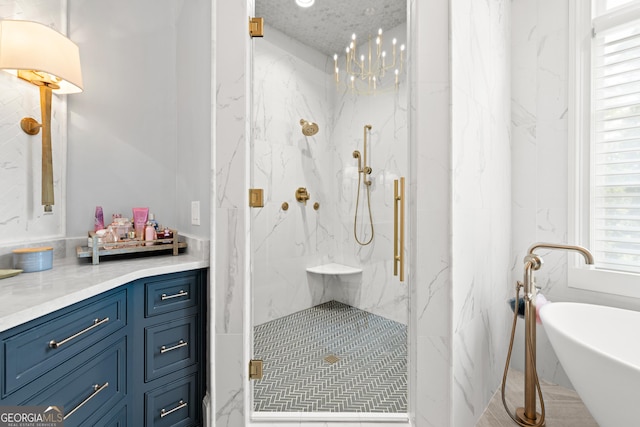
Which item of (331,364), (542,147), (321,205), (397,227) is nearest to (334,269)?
(321,205)

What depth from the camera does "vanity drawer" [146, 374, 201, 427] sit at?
1406mm

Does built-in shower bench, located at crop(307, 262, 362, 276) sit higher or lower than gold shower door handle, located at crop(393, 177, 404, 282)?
lower

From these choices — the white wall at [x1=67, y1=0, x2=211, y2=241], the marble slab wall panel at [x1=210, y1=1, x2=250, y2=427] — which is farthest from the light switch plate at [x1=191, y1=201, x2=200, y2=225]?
the marble slab wall panel at [x1=210, y1=1, x2=250, y2=427]

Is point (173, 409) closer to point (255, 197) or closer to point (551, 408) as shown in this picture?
point (255, 197)

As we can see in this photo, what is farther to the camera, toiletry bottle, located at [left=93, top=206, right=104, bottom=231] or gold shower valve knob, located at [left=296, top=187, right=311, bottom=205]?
gold shower valve knob, located at [left=296, top=187, right=311, bottom=205]

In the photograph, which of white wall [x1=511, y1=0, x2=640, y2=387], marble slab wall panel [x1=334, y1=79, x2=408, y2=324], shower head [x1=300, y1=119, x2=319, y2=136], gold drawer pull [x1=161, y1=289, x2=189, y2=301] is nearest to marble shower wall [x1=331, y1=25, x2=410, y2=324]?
marble slab wall panel [x1=334, y1=79, x2=408, y2=324]

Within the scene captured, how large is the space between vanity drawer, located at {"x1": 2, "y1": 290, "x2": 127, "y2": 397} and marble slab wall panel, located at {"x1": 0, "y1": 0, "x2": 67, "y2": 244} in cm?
71

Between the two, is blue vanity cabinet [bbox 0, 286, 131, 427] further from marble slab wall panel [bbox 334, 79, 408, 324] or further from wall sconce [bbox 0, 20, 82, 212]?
marble slab wall panel [bbox 334, 79, 408, 324]

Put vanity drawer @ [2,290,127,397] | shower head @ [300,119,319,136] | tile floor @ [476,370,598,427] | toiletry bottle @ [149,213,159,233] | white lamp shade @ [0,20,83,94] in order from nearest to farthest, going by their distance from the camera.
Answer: vanity drawer @ [2,290,127,397], white lamp shade @ [0,20,83,94], tile floor @ [476,370,598,427], toiletry bottle @ [149,213,159,233], shower head @ [300,119,319,136]

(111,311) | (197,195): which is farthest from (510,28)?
(111,311)

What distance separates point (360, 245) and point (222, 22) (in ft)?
7.61

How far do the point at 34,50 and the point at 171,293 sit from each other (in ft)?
4.23

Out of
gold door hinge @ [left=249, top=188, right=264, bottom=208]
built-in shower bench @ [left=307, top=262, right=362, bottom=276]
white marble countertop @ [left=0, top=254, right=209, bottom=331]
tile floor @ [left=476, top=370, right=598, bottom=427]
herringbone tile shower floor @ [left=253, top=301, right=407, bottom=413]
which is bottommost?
tile floor @ [left=476, top=370, right=598, bottom=427]

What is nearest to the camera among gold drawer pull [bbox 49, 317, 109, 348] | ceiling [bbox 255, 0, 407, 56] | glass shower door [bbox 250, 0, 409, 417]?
gold drawer pull [bbox 49, 317, 109, 348]
